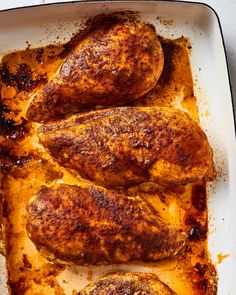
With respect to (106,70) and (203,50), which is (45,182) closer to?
(106,70)

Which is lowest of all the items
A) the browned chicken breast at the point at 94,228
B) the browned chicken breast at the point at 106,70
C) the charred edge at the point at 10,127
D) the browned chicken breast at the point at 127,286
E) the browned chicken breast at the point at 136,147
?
the browned chicken breast at the point at 127,286

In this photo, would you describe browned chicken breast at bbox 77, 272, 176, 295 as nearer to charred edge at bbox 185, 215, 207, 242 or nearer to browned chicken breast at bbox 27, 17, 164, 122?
charred edge at bbox 185, 215, 207, 242

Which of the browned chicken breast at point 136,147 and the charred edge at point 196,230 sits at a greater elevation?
the browned chicken breast at point 136,147

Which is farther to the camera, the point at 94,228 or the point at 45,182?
the point at 45,182

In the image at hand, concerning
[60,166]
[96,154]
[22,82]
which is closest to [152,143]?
[96,154]

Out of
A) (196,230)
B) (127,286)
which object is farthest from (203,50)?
(127,286)

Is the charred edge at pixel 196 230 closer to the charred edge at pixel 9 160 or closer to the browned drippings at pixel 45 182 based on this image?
the browned drippings at pixel 45 182

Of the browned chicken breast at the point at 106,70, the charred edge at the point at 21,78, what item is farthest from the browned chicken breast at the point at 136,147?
the charred edge at the point at 21,78
